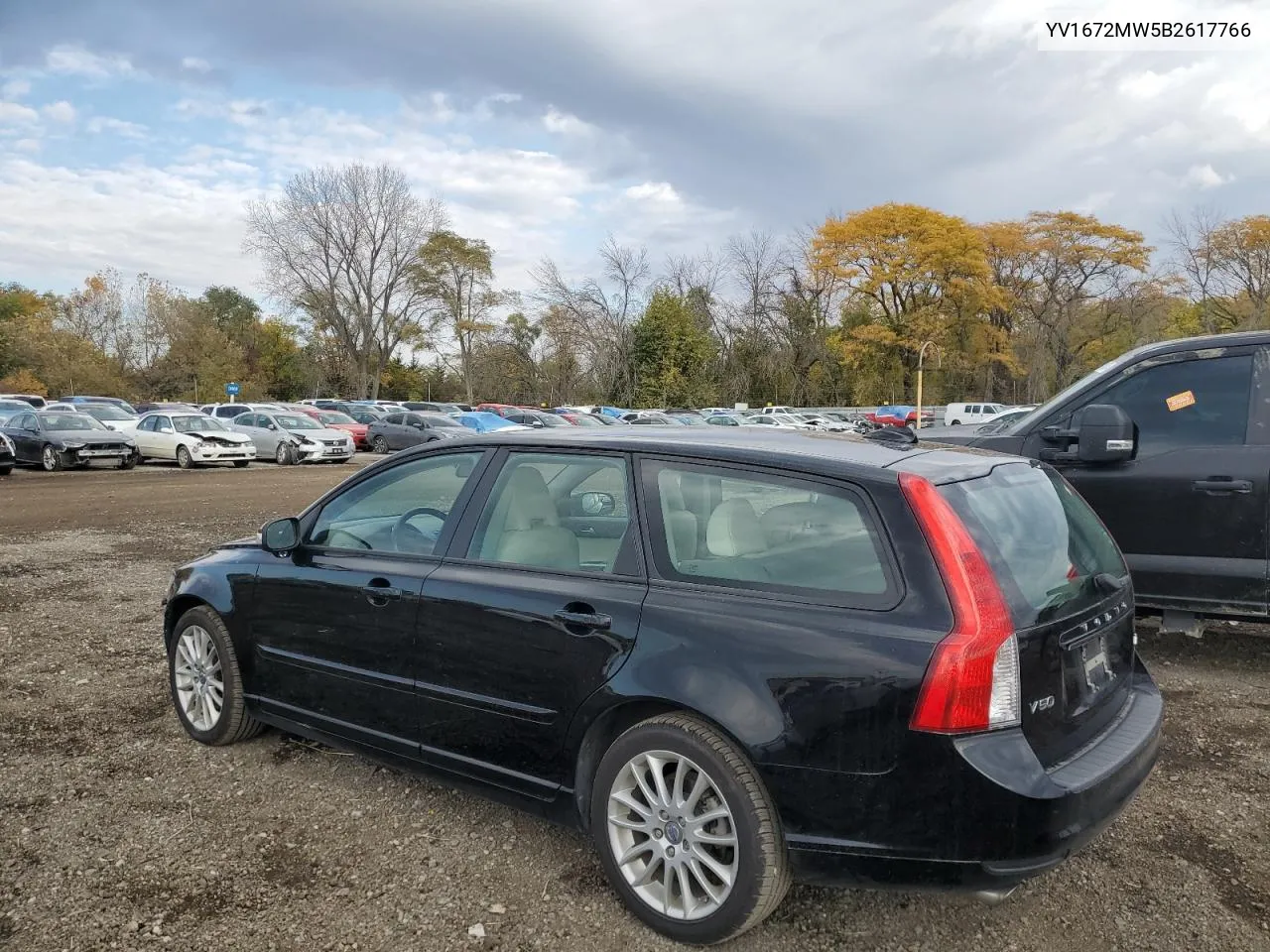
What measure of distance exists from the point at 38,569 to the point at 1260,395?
32.5 feet

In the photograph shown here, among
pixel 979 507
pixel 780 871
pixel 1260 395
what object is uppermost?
pixel 1260 395

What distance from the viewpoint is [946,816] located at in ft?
8.09

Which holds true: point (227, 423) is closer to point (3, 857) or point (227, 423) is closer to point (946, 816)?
point (3, 857)

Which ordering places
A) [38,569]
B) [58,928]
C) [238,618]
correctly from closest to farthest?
[58,928] → [238,618] → [38,569]

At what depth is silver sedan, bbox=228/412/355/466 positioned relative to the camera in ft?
87.2

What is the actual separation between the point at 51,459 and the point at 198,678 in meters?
20.9

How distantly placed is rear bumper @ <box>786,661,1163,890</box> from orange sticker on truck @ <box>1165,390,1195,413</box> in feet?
12.1

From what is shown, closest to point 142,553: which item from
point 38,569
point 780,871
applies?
point 38,569

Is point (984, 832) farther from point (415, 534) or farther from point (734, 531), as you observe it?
point (415, 534)

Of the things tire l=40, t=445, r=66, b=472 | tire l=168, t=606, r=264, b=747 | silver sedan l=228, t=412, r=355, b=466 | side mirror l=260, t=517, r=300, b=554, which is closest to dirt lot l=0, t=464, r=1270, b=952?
tire l=168, t=606, r=264, b=747

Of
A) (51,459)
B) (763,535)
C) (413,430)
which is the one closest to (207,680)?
(763,535)

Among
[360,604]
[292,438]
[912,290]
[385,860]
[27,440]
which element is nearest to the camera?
[385,860]

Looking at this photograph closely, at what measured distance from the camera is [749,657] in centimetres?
266

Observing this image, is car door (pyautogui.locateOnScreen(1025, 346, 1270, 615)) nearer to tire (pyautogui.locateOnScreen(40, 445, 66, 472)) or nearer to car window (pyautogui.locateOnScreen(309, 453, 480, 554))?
car window (pyautogui.locateOnScreen(309, 453, 480, 554))
